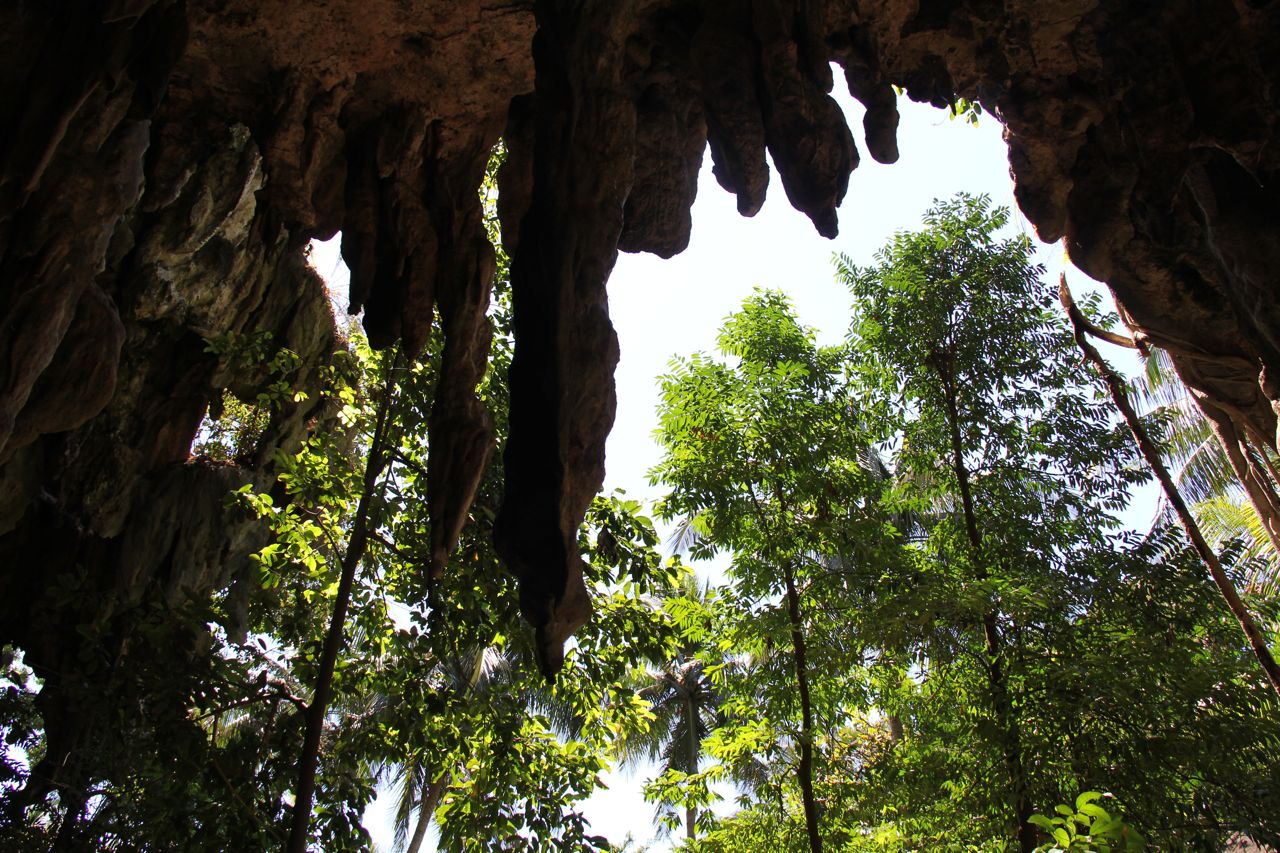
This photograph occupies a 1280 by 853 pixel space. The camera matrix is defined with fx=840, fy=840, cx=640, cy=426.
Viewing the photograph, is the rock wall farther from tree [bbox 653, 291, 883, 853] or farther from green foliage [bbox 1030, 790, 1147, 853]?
green foliage [bbox 1030, 790, 1147, 853]

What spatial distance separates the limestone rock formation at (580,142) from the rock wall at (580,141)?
0.02 m

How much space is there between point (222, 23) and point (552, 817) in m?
5.51

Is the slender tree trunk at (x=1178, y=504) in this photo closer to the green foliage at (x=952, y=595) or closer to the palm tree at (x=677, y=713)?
the green foliage at (x=952, y=595)

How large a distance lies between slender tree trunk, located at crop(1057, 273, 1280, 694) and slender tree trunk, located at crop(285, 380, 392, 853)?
5474 mm

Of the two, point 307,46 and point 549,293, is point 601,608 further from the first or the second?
point 307,46

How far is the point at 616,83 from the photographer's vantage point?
547 centimetres

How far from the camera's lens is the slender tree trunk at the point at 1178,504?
525 cm

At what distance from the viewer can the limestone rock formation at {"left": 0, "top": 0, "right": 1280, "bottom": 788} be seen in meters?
4.48

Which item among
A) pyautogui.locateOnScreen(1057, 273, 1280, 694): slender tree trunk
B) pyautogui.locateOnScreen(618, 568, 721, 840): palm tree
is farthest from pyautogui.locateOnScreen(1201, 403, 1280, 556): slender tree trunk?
pyautogui.locateOnScreen(618, 568, 721, 840): palm tree

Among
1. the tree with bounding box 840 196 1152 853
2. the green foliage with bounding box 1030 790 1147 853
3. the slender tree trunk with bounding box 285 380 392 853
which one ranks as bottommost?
the green foliage with bounding box 1030 790 1147 853

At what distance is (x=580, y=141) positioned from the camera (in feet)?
17.5

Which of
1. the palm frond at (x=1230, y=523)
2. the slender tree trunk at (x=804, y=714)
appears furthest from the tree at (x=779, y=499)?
the palm frond at (x=1230, y=523)

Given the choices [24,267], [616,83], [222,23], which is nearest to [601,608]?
[616,83]

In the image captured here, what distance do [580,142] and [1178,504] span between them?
483 centimetres
